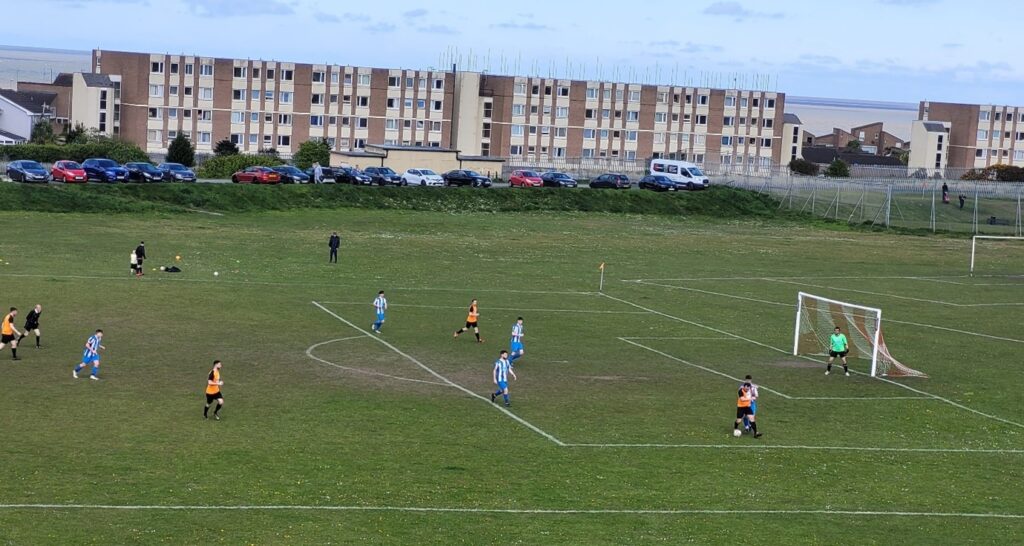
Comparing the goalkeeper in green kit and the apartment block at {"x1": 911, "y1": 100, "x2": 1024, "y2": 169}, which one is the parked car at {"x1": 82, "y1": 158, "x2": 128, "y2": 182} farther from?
the apartment block at {"x1": 911, "y1": 100, "x2": 1024, "y2": 169}

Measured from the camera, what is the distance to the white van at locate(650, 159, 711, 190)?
10862cm

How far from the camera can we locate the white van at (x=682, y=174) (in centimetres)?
10862

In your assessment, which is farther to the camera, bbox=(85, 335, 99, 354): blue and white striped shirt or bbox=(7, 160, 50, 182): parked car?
bbox=(7, 160, 50, 182): parked car

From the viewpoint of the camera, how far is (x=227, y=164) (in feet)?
349

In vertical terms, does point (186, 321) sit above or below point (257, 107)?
below

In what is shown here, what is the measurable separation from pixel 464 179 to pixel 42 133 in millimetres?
60350

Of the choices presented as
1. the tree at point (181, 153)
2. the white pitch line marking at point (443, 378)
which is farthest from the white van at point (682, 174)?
the white pitch line marking at point (443, 378)

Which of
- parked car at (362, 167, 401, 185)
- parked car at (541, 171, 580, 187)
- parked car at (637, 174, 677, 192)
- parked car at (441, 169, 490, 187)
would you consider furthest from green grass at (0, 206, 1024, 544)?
parked car at (541, 171, 580, 187)

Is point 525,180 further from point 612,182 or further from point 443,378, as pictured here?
point 443,378

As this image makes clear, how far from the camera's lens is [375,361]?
41219 millimetres

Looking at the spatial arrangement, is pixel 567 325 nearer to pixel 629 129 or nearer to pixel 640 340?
pixel 640 340

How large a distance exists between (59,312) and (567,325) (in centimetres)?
1883

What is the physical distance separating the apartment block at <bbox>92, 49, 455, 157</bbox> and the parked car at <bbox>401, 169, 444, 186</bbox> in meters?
49.8

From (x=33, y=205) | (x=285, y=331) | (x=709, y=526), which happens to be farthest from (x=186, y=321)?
(x=33, y=205)
